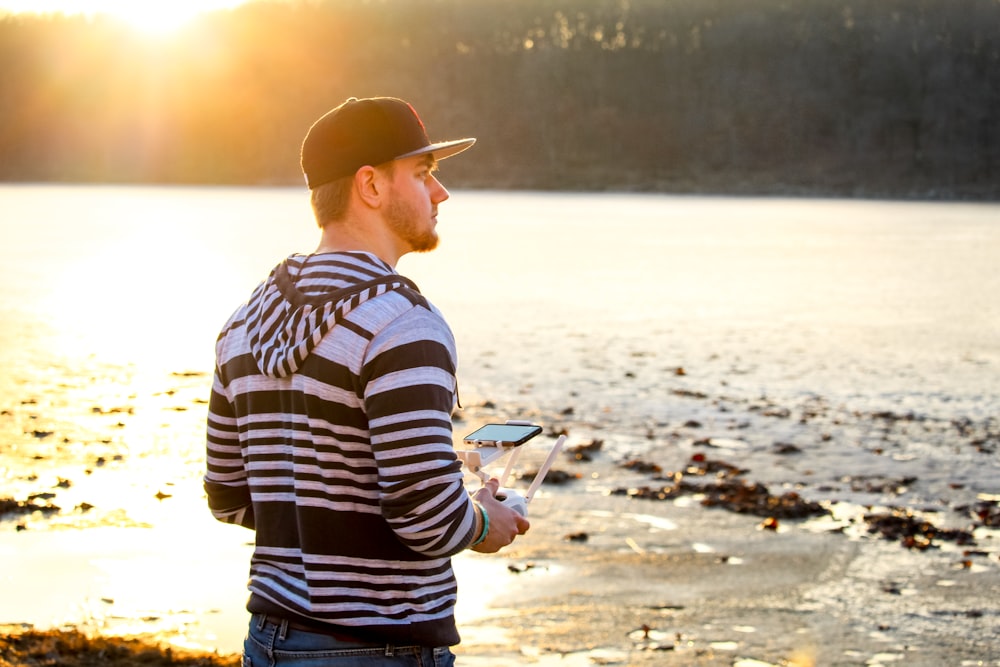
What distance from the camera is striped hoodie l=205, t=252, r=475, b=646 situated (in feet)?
7.47

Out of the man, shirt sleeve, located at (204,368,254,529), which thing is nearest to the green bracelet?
the man

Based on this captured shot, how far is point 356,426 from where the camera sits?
2354 mm

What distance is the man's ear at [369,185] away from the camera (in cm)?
248

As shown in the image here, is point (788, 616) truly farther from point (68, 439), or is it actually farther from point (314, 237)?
point (314, 237)

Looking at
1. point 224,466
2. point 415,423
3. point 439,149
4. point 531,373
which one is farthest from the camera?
point 531,373

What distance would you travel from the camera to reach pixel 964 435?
11594 mm

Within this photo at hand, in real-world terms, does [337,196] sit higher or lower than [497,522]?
higher

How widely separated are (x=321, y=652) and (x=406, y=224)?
855mm

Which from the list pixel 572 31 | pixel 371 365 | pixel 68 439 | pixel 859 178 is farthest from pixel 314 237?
pixel 572 31

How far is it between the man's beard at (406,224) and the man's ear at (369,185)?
31mm

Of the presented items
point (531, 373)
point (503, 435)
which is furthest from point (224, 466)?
point (531, 373)

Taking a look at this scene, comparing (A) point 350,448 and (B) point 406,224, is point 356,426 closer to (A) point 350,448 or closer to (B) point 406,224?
(A) point 350,448

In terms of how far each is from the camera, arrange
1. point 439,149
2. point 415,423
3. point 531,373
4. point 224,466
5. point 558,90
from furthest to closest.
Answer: point 558,90 < point 531,373 < point 224,466 < point 439,149 < point 415,423

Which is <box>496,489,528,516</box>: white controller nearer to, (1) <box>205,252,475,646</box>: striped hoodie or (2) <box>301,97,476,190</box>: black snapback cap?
(1) <box>205,252,475,646</box>: striped hoodie
